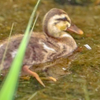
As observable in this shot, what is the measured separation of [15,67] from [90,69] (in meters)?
1.82

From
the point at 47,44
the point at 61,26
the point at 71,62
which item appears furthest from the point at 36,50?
the point at 61,26

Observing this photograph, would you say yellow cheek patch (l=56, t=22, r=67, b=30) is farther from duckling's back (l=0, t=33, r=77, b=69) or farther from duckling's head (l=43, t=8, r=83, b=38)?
duckling's back (l=0, t=33, r=77, b=69)

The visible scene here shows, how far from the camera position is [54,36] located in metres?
3.59

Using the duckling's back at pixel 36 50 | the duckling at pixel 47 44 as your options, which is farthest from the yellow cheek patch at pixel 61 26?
the duckling's back at pixel 36 50

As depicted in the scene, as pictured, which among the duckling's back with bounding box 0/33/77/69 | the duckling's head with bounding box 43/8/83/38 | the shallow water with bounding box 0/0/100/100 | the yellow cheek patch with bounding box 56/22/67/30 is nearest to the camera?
the shallow water with bounding box 0/0/100/100

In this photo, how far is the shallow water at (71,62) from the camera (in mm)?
2730

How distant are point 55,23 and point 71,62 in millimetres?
431

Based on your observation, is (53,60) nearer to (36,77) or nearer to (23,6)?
(36,77)

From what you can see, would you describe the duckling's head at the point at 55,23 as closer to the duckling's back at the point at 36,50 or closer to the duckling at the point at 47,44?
the duckling at the point at 47,44

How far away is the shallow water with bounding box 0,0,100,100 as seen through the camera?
107 inches

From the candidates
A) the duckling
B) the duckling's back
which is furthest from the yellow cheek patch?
the duckling's back

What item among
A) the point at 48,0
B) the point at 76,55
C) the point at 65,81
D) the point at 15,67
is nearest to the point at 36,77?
the point at 65,81

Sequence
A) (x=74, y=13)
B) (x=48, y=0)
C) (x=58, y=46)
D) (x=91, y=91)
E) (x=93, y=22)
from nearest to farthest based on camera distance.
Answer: (x=91, y=91) < (x=58, y=46) < (x=93, y=22) < (x=74, y=13) < (x=48, y=0)

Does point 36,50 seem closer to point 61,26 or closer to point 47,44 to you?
point 47,44
